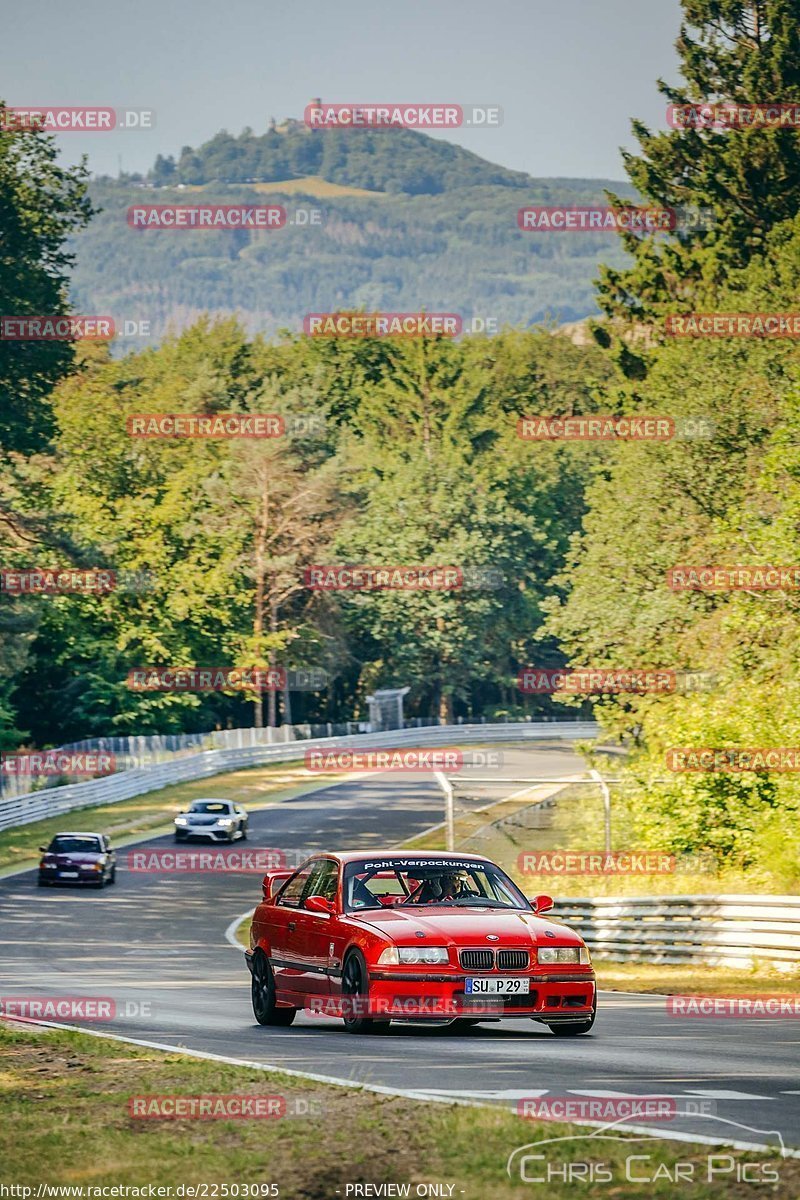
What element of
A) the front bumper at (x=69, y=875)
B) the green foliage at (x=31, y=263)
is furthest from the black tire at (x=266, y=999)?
the green foliage at (x=31, y=263)

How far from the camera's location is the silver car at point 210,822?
4959 centimetres

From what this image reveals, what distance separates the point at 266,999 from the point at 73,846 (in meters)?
26.7

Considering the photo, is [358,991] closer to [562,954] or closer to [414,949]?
[414,949]

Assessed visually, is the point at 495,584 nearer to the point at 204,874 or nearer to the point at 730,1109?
the point at 204,874

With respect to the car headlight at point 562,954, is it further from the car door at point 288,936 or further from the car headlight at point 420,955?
the car door at point 288,936

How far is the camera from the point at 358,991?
13477 millimetres

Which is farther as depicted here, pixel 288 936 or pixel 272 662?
pixel 272 662

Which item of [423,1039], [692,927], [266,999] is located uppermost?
[423,1039]

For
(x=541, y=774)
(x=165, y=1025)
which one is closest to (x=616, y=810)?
(x=541, y=774)

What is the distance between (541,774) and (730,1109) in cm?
5962

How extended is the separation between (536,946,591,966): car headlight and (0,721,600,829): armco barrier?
3902 centimetres

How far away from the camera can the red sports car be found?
1320cm

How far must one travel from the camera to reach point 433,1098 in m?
9.61

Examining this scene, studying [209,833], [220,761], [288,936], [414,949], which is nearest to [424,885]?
[288,936]
